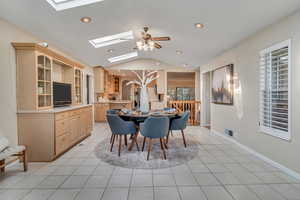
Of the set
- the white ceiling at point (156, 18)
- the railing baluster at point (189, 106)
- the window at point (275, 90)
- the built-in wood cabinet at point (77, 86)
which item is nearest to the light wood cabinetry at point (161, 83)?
the railing baluster at point (189, 106)

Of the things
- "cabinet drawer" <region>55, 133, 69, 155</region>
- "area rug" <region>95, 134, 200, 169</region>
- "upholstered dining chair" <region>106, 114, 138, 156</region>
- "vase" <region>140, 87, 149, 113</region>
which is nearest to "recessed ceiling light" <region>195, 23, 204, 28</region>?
"vase" <region>140, 87, 149, 113</region>

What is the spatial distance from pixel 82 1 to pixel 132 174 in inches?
109

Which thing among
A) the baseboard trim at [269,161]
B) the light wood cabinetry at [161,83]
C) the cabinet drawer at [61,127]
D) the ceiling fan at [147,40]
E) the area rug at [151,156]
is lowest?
the area rug at [151,156]

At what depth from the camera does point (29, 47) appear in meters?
2.78

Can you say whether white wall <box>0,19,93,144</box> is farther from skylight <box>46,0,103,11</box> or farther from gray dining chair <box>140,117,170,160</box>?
gray dining chair <box>140,117,170,160</box>

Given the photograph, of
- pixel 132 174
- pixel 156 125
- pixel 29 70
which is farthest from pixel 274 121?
pixel 29 70

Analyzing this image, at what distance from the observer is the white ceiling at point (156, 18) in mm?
2322

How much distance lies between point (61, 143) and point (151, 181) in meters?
1.96

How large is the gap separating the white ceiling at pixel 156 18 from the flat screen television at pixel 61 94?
38.7 inches

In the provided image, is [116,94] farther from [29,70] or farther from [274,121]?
[274,121]

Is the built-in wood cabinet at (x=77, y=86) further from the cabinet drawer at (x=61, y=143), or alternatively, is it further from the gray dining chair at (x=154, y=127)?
the gray dining chair at (x=154, y=127)

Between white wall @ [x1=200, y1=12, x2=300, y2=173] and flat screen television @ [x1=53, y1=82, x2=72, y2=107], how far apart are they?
4191mm

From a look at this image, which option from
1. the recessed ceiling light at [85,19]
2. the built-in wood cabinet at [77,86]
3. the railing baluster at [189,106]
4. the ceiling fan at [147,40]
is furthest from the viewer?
the railing baluster at [189,106]

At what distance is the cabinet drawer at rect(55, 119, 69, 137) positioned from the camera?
115 inches
